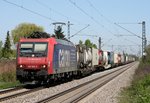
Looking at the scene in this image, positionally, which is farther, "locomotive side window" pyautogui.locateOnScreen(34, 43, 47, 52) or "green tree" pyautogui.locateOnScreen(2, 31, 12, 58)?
"green tree" pyautogui.locateOnScreen(2, 31, 12, 58)

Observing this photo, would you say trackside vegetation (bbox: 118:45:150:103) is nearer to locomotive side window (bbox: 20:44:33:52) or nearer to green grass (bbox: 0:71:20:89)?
locomotive side window (bbox: 20:44:33:52)

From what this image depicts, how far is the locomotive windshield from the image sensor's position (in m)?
25.1

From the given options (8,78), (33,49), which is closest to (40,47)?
(33,49)

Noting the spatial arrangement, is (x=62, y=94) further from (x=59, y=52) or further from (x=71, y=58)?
(x=71, y=58)

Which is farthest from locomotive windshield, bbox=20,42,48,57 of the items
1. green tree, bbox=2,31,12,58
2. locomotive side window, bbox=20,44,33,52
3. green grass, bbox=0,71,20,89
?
green tree, bbox=2,31,12,58

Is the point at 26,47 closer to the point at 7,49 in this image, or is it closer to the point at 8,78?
the point at 8,78

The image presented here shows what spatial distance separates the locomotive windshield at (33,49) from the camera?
82.2 feet

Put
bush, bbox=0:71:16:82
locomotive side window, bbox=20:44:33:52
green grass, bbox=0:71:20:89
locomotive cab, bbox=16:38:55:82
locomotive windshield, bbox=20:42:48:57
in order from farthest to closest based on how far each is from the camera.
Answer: bush, bbox=0:71:16:82 < green grass, bbox=0:71:20:89 < locomotive side window, bbox=20:44:33:52 < locomotive windshield, bbox=20:42:48:57 < locomotive cab, bbox=16:38:55:82

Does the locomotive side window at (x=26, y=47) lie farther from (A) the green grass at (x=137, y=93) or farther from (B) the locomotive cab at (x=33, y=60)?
(A) the green grass at (x=137, y=93)

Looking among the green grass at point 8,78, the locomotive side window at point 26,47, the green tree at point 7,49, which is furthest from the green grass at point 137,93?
the green tree at point 7,49

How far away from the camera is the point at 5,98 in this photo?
18.5 meters

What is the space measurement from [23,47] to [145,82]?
25.0ft

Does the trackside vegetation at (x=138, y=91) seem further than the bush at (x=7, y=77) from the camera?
No

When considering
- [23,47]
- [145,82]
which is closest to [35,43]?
[23,47]
